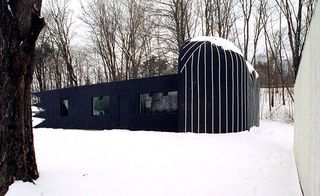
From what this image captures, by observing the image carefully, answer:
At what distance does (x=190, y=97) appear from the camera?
13969mm

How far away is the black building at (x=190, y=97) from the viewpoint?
45.3 feet

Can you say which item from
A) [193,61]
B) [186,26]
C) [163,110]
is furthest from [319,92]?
[186,26]

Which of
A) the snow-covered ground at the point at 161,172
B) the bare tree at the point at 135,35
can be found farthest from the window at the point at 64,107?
the snow-covered ground at the point at 161,172

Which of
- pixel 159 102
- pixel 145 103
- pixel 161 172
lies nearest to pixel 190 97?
pixel 159 102

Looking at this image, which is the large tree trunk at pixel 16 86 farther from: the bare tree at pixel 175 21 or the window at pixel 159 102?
the bare tree at pixel 175 21

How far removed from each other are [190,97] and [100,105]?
6.59m

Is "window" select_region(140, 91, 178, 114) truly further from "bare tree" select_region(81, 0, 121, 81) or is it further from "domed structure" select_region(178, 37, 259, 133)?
"bare tree" select_region(81, 0, 121, 81)

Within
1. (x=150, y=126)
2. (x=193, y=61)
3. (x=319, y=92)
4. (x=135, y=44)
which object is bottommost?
(x=150, y=126)

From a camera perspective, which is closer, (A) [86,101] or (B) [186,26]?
(A) [86,101]

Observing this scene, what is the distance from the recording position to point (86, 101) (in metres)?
19.7

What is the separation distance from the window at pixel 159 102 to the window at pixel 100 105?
2.58m

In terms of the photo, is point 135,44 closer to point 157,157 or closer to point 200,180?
point 157,157

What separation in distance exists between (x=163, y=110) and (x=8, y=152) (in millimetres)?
11100

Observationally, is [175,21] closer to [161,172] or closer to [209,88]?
[209,88]
